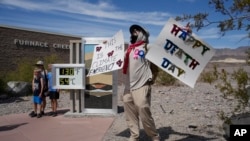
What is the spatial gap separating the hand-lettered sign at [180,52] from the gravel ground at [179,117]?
64.8 inches

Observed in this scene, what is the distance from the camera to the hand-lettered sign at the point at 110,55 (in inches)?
255

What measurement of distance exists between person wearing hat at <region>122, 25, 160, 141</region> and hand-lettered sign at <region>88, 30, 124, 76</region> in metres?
0.36

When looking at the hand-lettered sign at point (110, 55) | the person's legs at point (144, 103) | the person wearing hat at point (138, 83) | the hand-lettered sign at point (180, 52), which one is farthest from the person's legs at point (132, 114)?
the hand-lettered sign at point (180, 52)

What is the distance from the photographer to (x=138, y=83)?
5.92m

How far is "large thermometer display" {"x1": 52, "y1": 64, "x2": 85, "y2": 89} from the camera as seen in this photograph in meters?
9.52

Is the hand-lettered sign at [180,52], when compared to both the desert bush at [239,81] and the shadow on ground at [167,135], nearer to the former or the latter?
the desert bush at [239,81]

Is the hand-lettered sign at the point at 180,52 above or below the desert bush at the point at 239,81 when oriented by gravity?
above

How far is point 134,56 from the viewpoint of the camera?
19.6ft

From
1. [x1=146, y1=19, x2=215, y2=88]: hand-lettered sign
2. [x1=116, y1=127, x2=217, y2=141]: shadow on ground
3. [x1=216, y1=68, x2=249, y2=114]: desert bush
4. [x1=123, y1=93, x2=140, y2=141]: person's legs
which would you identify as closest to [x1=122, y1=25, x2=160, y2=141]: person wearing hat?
[x1=123, y1=93, x2=140, y2=141]: person's legs

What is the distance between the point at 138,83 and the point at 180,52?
0.90m

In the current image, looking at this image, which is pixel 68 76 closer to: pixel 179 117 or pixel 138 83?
pixel 179 117

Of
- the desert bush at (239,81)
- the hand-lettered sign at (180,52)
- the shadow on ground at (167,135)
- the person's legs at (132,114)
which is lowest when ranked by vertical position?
the shadow on ground at (167,135)

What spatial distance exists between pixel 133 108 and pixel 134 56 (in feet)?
3.06

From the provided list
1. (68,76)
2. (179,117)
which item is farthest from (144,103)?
(68,76)
